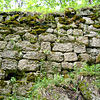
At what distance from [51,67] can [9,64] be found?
3.65 ft

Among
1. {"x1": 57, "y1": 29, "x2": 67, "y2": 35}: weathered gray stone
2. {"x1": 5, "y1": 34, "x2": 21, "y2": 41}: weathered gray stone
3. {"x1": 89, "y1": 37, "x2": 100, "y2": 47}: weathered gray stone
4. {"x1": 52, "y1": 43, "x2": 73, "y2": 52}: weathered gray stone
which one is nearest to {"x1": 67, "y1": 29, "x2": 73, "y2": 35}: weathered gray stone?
{"x1": 57, "y1": 29, "x2": 67, "y2": 35}: weathered gray stone

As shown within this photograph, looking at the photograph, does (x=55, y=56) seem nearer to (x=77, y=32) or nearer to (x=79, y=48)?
(x=79, y=48)

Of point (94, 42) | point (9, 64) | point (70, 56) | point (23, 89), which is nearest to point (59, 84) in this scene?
point (23, 89)

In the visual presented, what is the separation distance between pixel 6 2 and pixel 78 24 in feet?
24.5

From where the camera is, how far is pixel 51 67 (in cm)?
347

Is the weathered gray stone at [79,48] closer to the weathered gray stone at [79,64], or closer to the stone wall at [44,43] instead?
the stone wall at [44,43]

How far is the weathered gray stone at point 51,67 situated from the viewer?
3.44 m

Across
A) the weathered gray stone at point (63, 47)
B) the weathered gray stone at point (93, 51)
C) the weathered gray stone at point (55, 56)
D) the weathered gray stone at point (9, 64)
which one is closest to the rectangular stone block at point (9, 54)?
the weathered gray stone at point (9, 64)

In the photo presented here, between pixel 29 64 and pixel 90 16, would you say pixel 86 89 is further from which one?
pixel 90 16

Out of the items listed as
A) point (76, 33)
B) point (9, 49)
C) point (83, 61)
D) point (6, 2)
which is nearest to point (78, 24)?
point (76, 33)

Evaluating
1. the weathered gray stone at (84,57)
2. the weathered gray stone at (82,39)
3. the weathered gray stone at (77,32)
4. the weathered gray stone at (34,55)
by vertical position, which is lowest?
the weathered gray stone at (84,57)

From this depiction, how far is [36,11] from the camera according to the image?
4516 millimetres

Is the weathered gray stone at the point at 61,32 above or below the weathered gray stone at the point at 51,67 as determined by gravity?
above

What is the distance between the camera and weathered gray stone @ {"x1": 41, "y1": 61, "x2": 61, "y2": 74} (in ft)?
11.3
